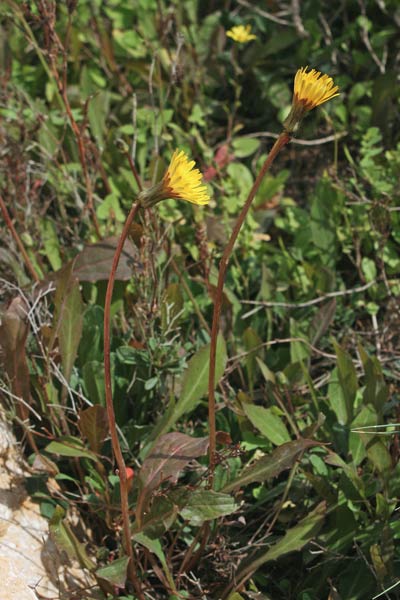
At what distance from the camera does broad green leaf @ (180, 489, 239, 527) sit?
68.7 inches

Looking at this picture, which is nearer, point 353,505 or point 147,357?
point 353,505

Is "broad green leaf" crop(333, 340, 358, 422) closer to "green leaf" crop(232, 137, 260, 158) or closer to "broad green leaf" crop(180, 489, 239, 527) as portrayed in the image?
"broad green leaf" crop(180, 489, 239, 527)

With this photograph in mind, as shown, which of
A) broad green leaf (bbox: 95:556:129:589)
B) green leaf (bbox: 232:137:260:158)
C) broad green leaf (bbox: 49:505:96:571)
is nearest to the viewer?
broad green leaf (bbox: 95:556:129:589)

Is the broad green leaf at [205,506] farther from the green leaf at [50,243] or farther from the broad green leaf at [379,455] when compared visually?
the green leaf at [50,243]

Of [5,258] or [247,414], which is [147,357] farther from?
[5,258]

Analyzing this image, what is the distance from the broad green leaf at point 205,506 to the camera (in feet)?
5.73

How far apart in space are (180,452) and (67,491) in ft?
1.49

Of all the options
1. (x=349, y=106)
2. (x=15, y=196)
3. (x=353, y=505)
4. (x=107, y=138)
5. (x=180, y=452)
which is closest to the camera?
(x=180, y=452)

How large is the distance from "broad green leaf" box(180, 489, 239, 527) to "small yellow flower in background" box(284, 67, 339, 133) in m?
0.85

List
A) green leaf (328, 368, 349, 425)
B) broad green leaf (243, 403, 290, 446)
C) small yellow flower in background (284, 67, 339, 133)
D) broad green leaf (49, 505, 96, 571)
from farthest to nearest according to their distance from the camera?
green leaf (328, 368, 349, 425) < broad green leaf (243, 403, 290, 446) < broad green leaf (49, 505, 96, 571) < small yellow flower in background (284, 67, 339, 133)

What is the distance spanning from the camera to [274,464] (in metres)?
1.80

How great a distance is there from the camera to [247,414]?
2053mm

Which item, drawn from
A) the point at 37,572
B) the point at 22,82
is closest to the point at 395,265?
the point at 37,572

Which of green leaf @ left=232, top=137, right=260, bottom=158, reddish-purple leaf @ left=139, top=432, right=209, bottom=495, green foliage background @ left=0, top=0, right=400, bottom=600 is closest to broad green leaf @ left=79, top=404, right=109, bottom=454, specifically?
green foliage background @ left=0, top=0, right=400, bottom=600
